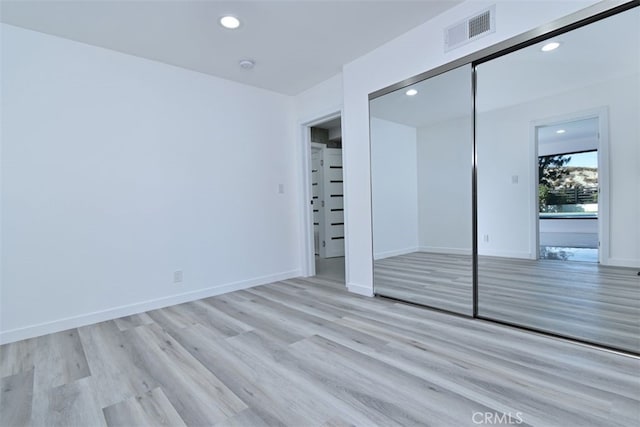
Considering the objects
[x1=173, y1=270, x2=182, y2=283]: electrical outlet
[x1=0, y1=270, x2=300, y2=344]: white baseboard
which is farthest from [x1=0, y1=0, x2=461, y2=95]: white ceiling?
[x1=0, y1=270, x2=300, y2=344]: white baseboard

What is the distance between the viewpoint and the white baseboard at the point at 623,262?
315cm

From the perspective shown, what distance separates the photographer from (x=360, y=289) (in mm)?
3139

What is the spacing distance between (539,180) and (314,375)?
384 cm

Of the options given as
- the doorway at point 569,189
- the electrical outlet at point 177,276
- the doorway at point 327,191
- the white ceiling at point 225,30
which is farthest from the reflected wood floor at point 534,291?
the doorway at point 327,191

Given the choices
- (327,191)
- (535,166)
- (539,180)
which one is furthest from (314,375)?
(327,191)

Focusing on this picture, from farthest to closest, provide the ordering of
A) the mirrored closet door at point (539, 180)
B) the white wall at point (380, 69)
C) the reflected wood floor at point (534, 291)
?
the mirrored closet door at point (539, 180)
the reflected wood floor at point (534, 291)
the white wall at point (380, 69)

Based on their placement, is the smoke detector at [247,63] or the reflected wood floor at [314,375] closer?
the reflected wood floor at [314,375]

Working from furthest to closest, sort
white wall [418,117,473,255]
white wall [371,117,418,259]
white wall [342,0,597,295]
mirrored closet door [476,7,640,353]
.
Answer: white wall [371,117,418,259], white wall [418,117,473,255], mirrored closet door [476,7,640,353], white wall [342,0,597,295]

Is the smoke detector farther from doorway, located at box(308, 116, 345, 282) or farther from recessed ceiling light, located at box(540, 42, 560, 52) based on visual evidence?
recessed ceiling light, located at box(540, 42, 560, 52)

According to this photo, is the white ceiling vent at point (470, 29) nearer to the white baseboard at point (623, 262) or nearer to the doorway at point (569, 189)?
the doorway at point (569, 189)

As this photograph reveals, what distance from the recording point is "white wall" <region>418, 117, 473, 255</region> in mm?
2520

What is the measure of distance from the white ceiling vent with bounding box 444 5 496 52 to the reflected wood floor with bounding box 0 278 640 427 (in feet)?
7.21

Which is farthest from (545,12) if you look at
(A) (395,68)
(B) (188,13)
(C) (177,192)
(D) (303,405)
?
(C) (177,192)

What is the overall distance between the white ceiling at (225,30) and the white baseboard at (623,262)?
3.40 meters
